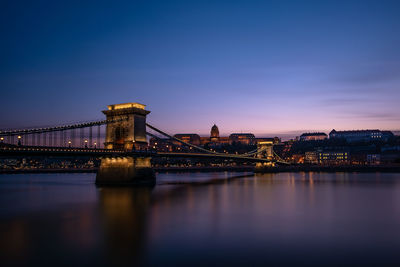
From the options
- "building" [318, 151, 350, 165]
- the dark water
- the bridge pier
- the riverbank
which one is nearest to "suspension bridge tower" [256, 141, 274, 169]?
the riverbank

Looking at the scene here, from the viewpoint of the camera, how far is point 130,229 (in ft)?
56.9

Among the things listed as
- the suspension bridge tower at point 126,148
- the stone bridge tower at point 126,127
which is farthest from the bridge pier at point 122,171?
the stone bridge tower at point 126,127

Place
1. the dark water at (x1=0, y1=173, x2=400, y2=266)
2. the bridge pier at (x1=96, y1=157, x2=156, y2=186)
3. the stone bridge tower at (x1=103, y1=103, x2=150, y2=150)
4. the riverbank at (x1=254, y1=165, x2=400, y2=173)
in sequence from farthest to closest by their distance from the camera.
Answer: the riverbank at (x1=254, y1=165, x2=400, y2=173), the stone bridge tower at (x1=103, y1=103, x2=150, y2=150), the bridge pier at (x1=96, y1=157, x2=156, y2=186), the dark water at (x1=0, y1=173, x2=400, y2=266)

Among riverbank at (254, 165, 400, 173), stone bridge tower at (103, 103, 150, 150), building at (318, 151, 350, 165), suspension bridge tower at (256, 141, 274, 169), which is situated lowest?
riverbank at (254, 165, 400, 173)

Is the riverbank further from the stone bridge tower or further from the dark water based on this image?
the dark water

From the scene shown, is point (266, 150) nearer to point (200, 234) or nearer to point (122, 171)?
point (122, 171)

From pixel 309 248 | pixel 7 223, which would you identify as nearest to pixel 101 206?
pixel 7 223

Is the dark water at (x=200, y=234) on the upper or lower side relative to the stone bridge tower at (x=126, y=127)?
lower

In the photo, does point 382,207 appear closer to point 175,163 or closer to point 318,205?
point 318,205

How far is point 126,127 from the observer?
4078cm

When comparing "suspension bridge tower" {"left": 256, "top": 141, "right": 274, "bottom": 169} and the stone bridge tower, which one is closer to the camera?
the stone bridge tower

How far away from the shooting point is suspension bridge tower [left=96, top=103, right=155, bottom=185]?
126 ft

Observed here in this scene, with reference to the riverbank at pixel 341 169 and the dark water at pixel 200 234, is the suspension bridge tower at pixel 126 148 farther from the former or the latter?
the riverbank at pixel 341 169

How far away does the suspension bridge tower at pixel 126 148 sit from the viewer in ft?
126
